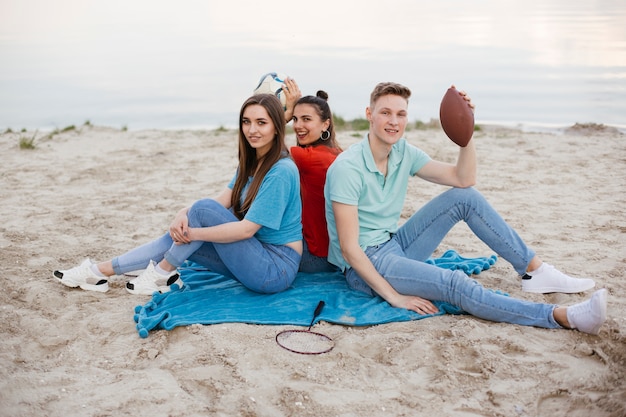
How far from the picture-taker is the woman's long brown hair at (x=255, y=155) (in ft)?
13.5

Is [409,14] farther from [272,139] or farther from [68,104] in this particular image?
[272,139]

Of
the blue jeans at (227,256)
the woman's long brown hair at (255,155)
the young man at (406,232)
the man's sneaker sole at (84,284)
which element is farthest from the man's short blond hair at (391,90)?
the man's sneaker sole at (84,284)

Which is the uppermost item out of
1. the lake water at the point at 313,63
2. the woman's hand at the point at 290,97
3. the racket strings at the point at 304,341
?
the lake water at the point at 313,63

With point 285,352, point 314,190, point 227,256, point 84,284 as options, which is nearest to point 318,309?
point 285,352

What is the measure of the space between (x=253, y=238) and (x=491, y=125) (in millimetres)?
7046

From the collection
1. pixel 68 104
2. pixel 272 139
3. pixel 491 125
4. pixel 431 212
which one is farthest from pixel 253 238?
pixel 68 104

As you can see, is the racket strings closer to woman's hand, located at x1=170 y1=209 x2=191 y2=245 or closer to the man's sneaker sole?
woman's hand, located at x1=170 y1=209 x2=191 y2=245

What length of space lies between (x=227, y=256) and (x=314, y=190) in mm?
779

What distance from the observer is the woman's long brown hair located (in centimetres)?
412

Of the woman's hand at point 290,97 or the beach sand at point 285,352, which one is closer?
the beach sand at point 285,352

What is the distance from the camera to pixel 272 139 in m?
4.18

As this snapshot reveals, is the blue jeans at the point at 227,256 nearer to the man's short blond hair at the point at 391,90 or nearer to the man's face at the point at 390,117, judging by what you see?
the man's face at the point at 390,117

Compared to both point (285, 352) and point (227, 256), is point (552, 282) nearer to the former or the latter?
point (285, 352)

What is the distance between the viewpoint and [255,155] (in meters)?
4.28
